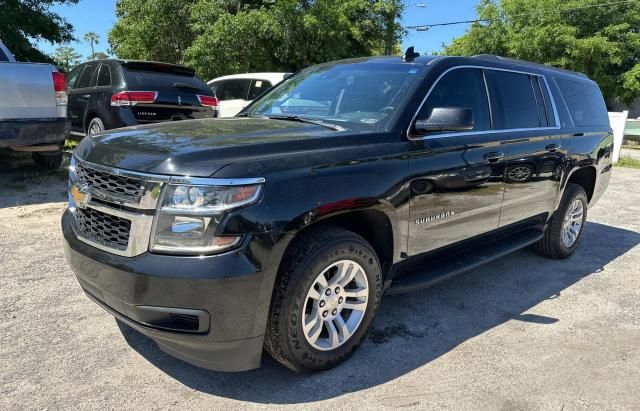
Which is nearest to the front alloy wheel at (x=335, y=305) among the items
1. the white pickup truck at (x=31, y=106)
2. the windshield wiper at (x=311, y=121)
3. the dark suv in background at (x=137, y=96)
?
the windshield wiper at (x=311, y=121)

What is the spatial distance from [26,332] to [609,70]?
90.9 feet

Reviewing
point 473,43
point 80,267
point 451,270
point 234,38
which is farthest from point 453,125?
point 473,43

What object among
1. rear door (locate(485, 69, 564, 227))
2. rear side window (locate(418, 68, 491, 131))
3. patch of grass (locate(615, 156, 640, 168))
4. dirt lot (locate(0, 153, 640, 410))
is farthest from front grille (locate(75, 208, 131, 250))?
patch of grass (locate(615, 156, 640, 168))

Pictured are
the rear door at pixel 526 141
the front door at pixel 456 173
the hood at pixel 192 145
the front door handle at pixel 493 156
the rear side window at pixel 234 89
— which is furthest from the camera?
the rear side window at pixel 234 89

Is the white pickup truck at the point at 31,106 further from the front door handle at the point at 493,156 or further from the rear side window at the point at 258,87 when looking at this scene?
the front door handle at the point at 493,156

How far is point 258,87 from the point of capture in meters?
10.6

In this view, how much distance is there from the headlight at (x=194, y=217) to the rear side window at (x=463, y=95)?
160 cm

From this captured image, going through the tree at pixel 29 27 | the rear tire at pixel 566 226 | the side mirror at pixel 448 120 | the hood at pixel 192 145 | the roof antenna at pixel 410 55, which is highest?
the tree at pixel 29 27

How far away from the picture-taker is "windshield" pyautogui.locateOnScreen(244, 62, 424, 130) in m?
3.44

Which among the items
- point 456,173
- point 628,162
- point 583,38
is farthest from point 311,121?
point 583,38

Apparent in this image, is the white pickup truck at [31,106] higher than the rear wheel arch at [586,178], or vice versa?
the white pickup truck at [31,106]

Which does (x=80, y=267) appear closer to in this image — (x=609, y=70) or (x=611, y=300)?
(x=611, y=300)

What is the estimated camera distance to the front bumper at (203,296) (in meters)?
2.37

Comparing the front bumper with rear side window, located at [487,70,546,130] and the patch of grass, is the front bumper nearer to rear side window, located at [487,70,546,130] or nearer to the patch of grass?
rear side window, located at [487,70,546,130]
